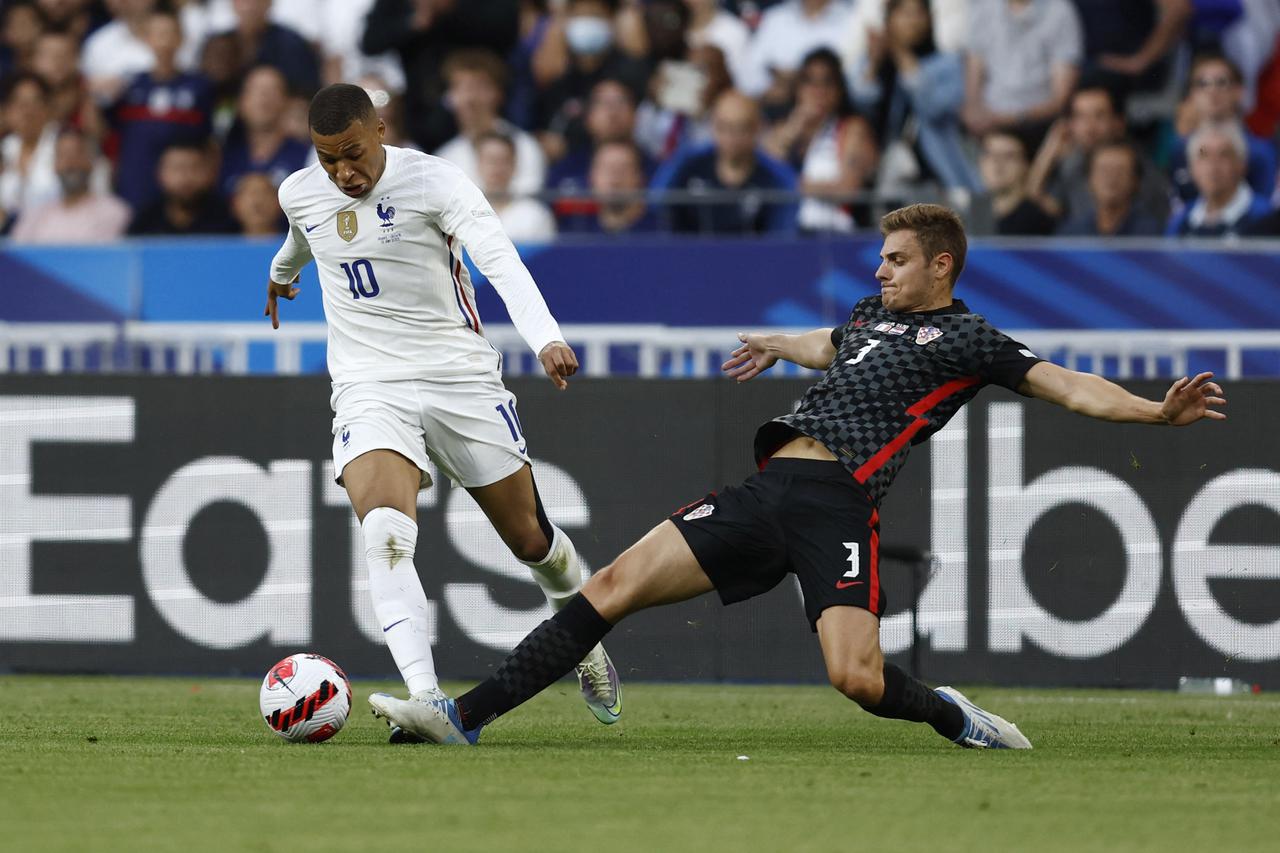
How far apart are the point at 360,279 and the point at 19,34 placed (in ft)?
36.7

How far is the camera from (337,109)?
6.95 m

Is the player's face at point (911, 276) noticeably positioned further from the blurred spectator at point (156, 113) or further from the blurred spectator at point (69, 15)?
the blurred spectator at point (69, 15)

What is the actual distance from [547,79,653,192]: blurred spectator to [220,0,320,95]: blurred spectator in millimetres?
2462

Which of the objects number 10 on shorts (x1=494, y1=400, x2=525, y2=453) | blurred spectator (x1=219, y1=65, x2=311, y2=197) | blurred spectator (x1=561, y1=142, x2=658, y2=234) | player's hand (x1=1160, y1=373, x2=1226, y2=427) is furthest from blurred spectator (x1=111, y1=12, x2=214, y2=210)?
player's hand (x1=1160, y1=373, x2=1226, y2=427)

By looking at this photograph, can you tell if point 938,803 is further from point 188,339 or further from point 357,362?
point 188,339

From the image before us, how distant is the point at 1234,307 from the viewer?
39.2 ft

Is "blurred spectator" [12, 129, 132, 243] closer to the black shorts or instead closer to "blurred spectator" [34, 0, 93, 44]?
"blurred spectator" [34, 0, 93, 44]

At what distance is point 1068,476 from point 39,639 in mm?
5213

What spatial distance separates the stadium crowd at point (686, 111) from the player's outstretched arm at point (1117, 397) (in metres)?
6.20

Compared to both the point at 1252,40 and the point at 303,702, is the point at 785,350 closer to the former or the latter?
the point at 303,702

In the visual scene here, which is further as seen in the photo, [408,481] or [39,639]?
[39,639]

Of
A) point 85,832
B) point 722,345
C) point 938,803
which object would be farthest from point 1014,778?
point 722,345

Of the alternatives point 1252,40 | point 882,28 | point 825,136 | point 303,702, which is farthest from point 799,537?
point 1252,40

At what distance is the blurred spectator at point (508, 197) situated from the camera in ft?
44.5
